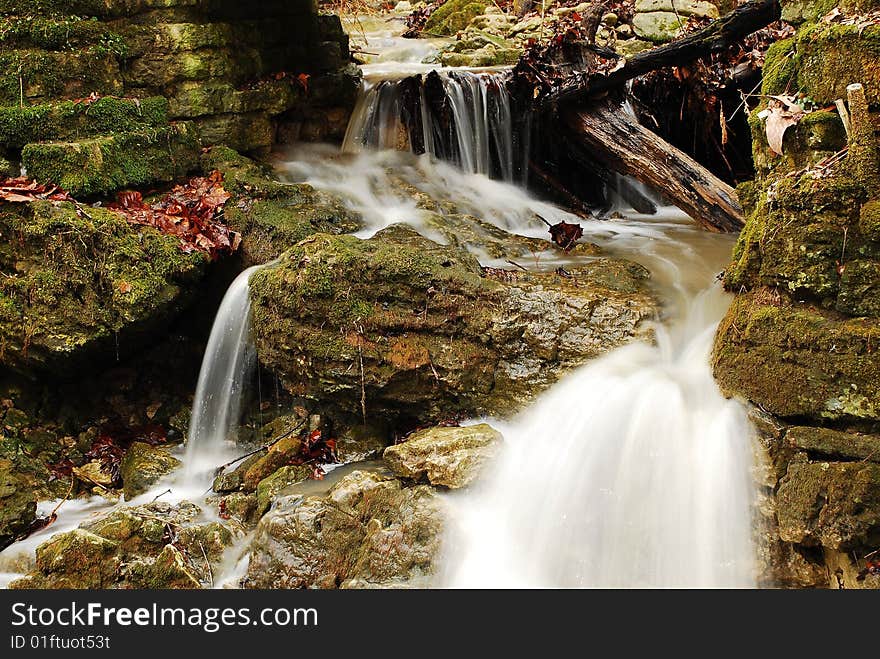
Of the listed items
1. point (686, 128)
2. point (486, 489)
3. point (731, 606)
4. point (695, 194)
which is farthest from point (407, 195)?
point (731, 606)

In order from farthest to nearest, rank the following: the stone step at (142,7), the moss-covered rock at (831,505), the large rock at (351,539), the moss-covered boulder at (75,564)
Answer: the stone step at (142,7)
the moss-covered boulder at (75,564)
the large rock at (351,539)
the moss-covered rock at (831,505)

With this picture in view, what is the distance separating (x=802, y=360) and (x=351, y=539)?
2568mm

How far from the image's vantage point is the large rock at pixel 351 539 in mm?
3955

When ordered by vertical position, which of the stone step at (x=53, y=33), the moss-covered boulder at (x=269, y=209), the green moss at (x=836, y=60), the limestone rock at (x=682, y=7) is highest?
the limestone rock at (x=682, y=7)

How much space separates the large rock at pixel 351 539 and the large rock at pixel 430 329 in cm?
90

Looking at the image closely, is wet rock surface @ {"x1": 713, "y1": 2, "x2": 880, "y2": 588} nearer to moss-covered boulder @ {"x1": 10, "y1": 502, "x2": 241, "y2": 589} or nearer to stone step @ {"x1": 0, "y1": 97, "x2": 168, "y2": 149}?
moss-covered boulder @ {"x1": 10, "y1": 502, "x2": 241, "y2": 589}

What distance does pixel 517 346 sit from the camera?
16.4ft

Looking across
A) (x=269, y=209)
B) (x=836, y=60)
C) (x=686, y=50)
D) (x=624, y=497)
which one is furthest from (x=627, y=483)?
(x=686, y=50)

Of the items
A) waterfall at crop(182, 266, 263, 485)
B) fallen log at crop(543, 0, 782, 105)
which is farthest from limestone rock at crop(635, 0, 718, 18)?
waterfall at crop(182, 266, 263, 485)

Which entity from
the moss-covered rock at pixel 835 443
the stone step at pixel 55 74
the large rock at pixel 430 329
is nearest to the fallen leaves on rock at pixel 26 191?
the stone step at pixel 55 74

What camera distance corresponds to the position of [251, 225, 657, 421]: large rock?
4.95m

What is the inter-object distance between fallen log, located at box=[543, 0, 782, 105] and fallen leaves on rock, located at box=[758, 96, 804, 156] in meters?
2.47

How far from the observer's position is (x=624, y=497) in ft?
13.2

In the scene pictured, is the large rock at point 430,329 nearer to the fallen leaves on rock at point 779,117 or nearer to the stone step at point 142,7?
the fallen leaves on rock at point 779,117
